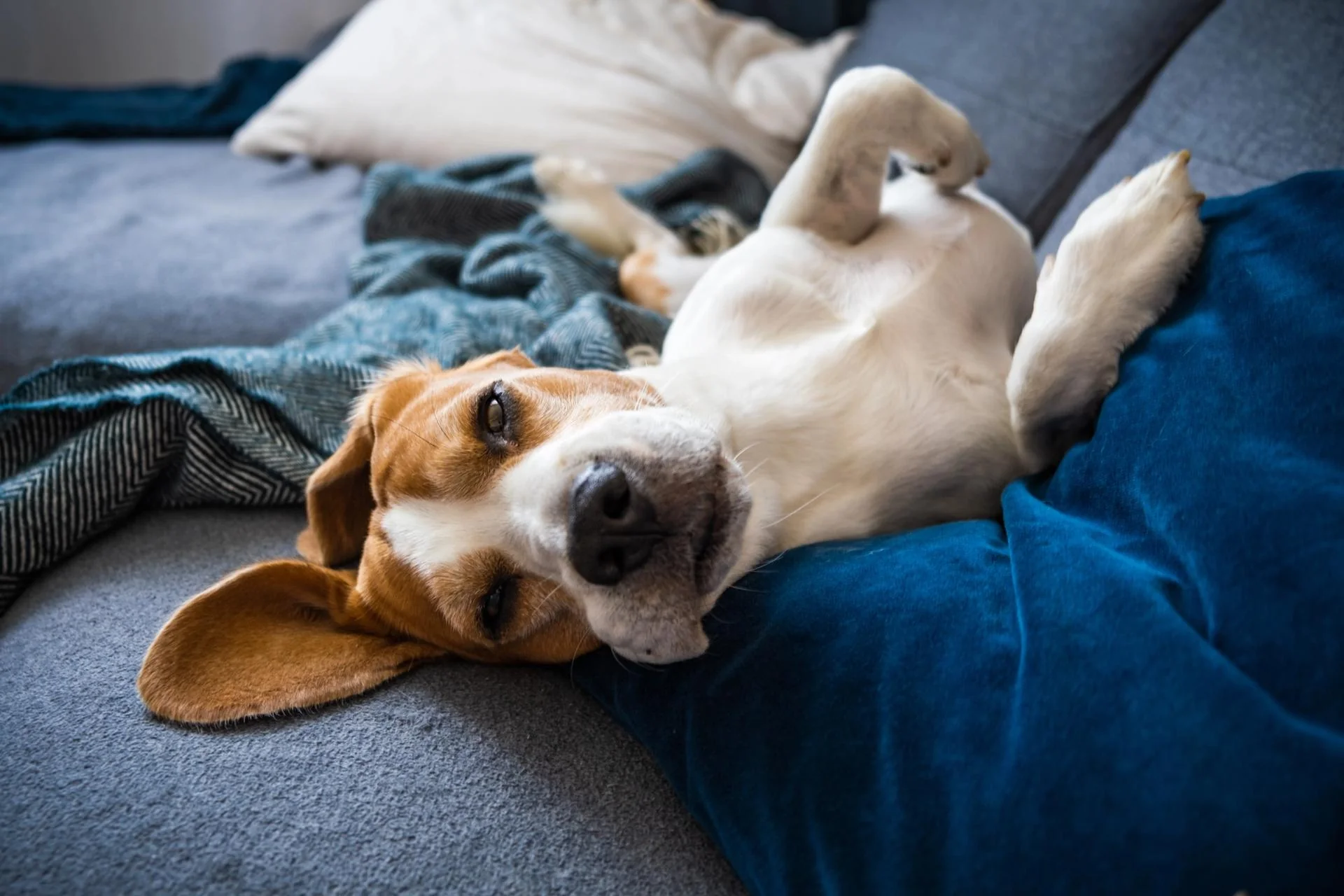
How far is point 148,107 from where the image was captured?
13.4ft

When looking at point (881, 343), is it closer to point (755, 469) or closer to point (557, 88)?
point (755, 469)

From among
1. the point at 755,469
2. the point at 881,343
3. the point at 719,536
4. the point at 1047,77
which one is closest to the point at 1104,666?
the point at 719,536

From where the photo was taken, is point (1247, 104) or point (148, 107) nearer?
point (1247, 104)

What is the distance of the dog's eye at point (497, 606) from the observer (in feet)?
4.43

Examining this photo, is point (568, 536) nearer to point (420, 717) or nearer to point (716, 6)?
point (420, 717)

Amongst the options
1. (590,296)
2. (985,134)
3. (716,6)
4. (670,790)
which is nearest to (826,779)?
(670,790)

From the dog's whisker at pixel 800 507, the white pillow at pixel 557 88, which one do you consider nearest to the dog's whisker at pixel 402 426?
the dog's whisker at pixel 800 507

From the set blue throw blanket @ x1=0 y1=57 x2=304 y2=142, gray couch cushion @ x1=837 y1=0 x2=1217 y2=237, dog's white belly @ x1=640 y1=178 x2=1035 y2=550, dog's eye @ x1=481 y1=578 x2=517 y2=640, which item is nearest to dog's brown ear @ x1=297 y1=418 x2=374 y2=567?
dog's eye @ x1=481 y1=578 x2=517 y2=640

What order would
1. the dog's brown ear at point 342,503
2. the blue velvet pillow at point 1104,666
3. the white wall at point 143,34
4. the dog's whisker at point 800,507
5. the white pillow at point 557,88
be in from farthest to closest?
the white wall at point 143,34 → the white pillow at point 557,88 → the dog's brown ear at point 342,503 → the dog's whisker at point 800,507 → the blue velvet pillow at point 1104,666

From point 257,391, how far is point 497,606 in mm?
744

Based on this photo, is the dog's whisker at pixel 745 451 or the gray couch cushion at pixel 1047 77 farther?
the gray couch cushion at pixel 1047 77

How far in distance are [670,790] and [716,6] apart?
147 inches

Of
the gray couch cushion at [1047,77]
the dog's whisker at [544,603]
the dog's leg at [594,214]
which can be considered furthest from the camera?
the dog's leg at [594,214]

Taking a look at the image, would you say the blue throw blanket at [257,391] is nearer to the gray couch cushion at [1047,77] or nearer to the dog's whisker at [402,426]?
the dog's whisker at [402,426]
